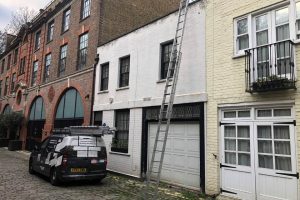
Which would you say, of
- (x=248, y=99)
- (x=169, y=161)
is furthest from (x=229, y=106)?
(x=169, y=161)

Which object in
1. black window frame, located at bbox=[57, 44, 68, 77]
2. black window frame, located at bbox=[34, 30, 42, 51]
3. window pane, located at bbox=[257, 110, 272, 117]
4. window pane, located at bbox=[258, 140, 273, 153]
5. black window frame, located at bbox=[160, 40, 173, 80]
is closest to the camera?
window pane, located at bbox=[258, 140, 273, 153]

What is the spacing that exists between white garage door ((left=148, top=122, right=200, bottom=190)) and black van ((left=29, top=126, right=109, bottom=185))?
242 centimetres

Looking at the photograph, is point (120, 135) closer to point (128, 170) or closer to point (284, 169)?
point (128, 170)

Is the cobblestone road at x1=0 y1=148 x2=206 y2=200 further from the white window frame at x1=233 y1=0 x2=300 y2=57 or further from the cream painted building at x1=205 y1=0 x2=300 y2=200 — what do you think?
the white window frame at x1=233 y1=0 x2=300 y2=57

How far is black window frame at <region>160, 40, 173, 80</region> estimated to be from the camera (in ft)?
39.6

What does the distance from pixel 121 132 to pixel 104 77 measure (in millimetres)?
3540

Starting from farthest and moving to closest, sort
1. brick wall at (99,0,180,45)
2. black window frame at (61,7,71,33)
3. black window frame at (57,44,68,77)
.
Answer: black window frame at (61,7,71,33) < black window frame at (57,44,68,77) < brick wall at (99,0,180,45)

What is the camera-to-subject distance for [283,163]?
778 cm

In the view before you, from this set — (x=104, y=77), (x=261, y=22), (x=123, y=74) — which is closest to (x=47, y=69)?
(x=104, y=77)

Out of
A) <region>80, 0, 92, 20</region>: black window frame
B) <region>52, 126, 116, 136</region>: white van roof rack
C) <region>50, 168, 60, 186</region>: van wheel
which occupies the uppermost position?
<region>80, 0, 92, 20</region>: black window frame

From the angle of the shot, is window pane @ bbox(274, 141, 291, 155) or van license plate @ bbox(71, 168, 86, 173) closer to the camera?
window pane @ bbox(274, 141, 291, 155)

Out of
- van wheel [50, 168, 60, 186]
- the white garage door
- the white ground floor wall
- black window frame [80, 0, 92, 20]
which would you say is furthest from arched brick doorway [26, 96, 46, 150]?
the white garage door

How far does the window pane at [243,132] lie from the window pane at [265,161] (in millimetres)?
736

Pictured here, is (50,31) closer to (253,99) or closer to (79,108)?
(79,108)
